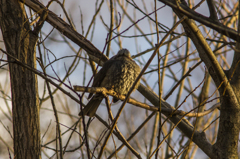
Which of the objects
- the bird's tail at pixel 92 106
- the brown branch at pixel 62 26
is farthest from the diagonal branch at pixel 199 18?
the bird's tail at pixel 92 106

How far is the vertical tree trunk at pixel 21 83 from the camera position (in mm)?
2701

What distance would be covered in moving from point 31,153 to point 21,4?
71.8 inches

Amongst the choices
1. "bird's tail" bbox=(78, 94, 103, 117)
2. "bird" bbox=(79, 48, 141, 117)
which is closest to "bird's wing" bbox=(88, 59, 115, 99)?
"bird" bbox=(79, 48, 141, 117)

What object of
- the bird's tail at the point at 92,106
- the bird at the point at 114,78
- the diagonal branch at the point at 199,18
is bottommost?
the diagonal branch at the point at 199,18

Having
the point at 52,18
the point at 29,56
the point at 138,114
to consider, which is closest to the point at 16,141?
the point at 29,56

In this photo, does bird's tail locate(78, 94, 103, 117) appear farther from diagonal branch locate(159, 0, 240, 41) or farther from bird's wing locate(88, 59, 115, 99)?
diagonal branch locate(159, 0, 240, 41)

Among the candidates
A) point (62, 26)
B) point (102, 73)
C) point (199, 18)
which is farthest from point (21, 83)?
point (199, 18)

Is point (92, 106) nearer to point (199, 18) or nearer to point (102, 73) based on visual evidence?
point (102, 73)

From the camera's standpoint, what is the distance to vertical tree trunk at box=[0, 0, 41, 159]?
2701 mm

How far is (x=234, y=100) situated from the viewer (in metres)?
2.52

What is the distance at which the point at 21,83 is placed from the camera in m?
2.79

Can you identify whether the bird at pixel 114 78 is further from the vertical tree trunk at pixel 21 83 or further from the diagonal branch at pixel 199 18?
the diagonal branch at pixel 199 18

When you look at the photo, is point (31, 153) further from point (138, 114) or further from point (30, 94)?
point (138, 114)

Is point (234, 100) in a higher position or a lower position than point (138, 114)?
lower
